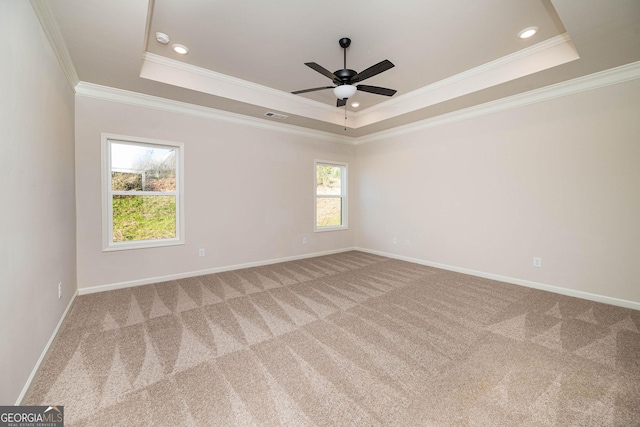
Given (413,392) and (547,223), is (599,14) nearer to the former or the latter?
(547,223)

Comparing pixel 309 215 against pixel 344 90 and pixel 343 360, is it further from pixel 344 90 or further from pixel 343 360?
pixel 343 360

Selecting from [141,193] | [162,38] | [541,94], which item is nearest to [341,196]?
[541,94]

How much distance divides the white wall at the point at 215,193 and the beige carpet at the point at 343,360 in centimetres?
56

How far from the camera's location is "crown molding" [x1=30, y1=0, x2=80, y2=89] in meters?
1.92

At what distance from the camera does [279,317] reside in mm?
2711

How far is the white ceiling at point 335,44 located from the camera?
225cm

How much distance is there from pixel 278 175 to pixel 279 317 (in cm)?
297

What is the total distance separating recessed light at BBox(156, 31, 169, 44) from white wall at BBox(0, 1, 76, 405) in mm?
931

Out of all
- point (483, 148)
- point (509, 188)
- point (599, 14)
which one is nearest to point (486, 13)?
point (599, 14)

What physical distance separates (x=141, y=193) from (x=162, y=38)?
2.09 meters

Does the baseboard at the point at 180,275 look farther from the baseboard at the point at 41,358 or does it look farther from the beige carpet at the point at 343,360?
the baseboard at the point at 41,358

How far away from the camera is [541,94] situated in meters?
3.47

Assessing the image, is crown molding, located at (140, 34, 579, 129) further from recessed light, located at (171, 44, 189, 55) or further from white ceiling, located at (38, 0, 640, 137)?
recessed light, located at (171, 44, 189, 55)

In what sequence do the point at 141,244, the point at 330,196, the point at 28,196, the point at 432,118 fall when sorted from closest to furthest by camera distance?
the point at 28,196 → the point at 141,244 → the point at 432,118 → the point at 330,196
